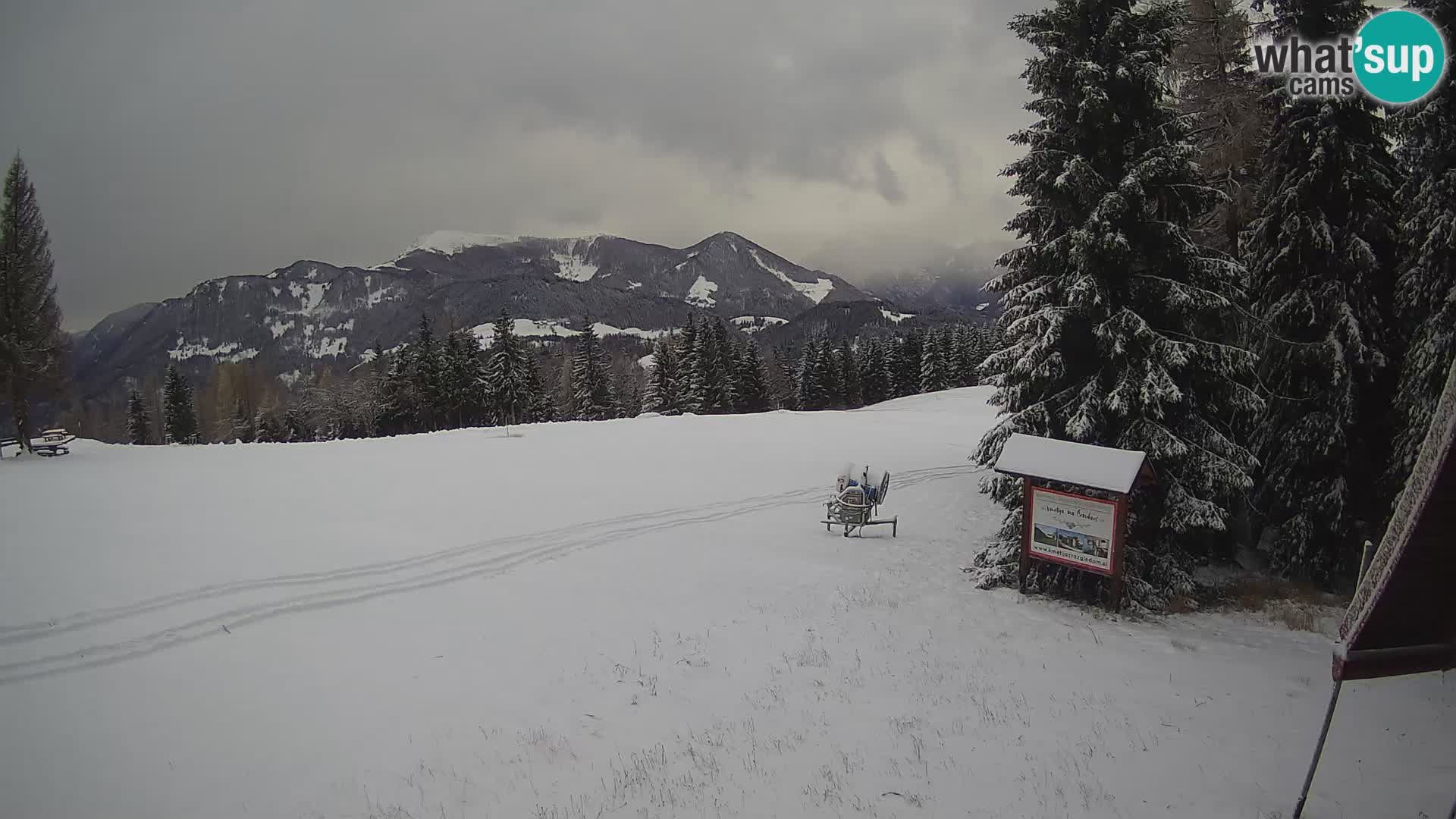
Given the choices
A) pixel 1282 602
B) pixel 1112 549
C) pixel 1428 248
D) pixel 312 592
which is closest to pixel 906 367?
pixel 1282 602

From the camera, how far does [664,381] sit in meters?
66.8

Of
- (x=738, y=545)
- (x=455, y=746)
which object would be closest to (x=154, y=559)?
(x=455, y=746)

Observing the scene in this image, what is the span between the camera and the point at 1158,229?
1187 centimetres

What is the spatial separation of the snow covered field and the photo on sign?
103cm

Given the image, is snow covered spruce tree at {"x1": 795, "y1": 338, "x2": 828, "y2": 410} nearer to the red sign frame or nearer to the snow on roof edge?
the red sign frame

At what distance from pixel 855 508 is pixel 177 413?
76.3m

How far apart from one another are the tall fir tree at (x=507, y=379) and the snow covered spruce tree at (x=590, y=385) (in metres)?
6.81

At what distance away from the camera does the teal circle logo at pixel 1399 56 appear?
9969 mm

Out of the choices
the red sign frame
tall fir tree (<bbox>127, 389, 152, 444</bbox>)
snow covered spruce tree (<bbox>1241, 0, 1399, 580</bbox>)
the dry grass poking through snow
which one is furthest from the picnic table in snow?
tall fir tree (<bbox>127, 389, 152, 444</bbox>)

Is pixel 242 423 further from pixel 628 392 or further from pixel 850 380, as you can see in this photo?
pixel 850 380

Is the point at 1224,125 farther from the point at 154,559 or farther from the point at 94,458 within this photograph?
the point at 94,458

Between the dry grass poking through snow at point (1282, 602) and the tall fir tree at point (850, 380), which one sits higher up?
the tall fir tree at point (850, 380)

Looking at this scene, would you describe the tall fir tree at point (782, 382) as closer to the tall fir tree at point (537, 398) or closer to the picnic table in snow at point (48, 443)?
the tall fir tree at point (537, 398)

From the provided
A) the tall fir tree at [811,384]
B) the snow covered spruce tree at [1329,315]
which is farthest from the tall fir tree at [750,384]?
the snow covered spruce tree at [1329,315]
